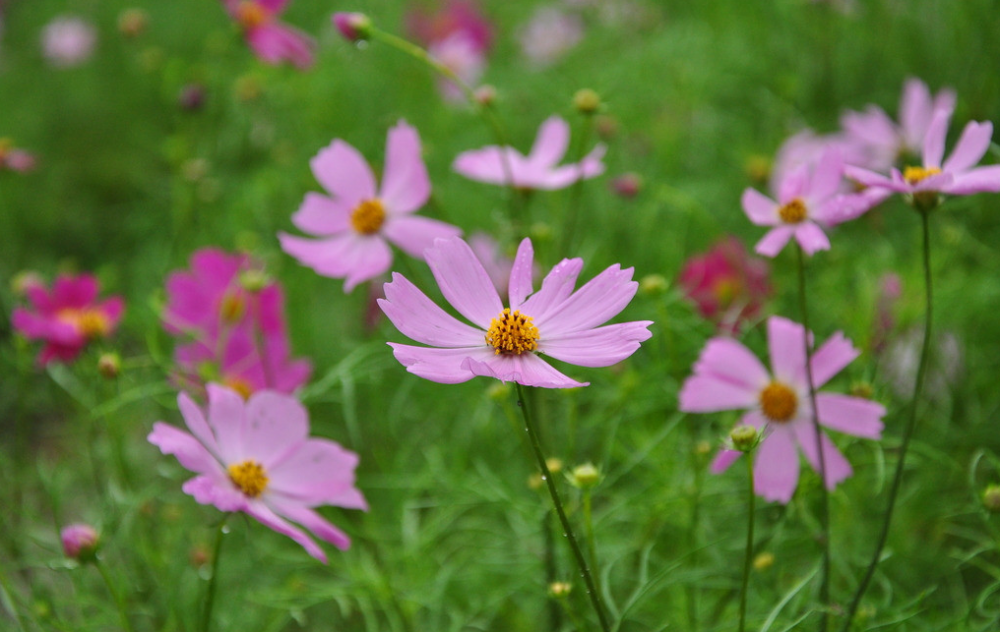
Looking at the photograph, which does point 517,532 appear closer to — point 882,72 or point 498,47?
point 882,72

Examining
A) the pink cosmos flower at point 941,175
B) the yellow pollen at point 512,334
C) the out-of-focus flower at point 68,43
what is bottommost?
the out-of-focus flower at point 68,43

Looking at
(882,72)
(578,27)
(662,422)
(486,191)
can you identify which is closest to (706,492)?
(662,422)

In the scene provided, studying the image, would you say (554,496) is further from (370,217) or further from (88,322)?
(88,322)

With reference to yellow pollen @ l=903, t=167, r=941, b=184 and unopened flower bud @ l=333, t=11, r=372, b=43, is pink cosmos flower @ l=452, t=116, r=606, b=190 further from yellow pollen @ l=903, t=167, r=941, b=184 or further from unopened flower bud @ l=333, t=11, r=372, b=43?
yellow pollen @ l=903, t=167, r=941, b=184

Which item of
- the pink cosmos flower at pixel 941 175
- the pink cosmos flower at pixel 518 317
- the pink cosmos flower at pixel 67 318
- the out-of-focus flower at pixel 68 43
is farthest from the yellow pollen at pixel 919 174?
the out-of-focus flower at pixel 68 43

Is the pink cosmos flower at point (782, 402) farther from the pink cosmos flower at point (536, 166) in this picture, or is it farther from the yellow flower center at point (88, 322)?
the yellow flower center at point (88, 322)

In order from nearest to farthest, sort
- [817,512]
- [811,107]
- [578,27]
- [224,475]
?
[224,475] < [817,512] < [811,107] < [578,27]

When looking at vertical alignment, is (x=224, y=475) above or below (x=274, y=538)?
above
